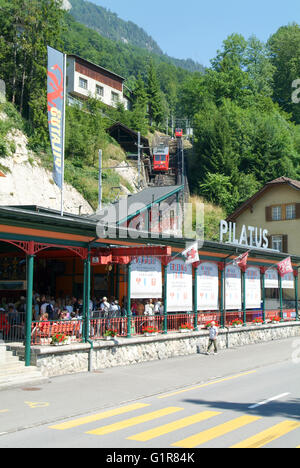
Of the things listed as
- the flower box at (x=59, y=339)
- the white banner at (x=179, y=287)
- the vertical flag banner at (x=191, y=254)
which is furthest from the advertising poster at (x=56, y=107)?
the white banner at (x=179, y=287)

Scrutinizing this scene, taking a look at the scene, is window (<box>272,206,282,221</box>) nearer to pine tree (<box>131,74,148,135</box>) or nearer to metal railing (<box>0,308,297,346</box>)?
metal railing (<box>0,308,297,346</box>)

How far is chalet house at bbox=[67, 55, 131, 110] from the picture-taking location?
70438 millimetres

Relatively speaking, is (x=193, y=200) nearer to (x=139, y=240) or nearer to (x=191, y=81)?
(x=191, y=81)

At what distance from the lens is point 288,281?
36531mm

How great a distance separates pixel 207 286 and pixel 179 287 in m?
2.75

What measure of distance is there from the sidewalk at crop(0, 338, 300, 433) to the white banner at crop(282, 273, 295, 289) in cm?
1164

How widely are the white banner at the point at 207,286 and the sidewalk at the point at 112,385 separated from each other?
3048mm

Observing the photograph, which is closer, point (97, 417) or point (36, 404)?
point (97, 417)

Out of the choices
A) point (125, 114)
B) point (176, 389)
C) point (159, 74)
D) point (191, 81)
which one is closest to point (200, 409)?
point (176, 389)

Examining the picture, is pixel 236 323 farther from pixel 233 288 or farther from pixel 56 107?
pixel 56 107

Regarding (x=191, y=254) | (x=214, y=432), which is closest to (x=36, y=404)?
(x=214, y=432)

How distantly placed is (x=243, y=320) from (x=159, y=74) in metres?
138

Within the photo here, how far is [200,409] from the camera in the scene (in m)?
12.5

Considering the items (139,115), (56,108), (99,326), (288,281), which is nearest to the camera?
(99,326)
